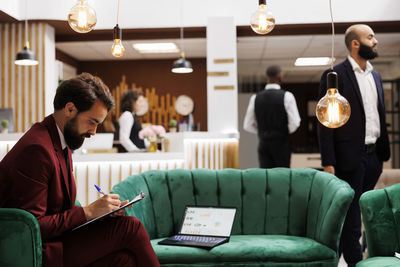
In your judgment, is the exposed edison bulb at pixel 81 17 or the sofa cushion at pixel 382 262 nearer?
the sofa cushion at pixel 382 262

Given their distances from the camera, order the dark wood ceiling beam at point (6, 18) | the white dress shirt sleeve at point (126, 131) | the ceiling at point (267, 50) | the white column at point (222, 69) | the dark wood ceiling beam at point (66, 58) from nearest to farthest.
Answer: the white dress shirt sleeve at point (126, 131) → the dark wood ceiling beam at point (6, 18) → the white column at point (222, 69) → the ceiling at point (267, 50) → the dark wood ceiling beam at point (66, 58)

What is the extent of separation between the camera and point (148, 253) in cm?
189

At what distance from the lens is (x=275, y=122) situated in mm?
4594

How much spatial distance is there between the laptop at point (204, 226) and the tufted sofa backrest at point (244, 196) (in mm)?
127

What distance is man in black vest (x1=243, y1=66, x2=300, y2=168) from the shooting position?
180 inches

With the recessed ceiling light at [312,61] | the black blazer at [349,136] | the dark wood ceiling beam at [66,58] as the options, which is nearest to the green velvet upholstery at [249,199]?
the black blazer at [349,136]

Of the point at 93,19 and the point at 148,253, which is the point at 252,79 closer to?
the point at 93,19

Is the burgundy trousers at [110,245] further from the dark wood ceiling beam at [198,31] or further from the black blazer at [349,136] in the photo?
the dark wood ceiling beam at [198,31]

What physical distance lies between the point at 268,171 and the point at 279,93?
1723mm

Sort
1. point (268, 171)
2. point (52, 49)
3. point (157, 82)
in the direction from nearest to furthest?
point (268, 171) < point (52, 49) < point (157, 82)

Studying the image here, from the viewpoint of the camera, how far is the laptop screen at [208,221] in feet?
9.02

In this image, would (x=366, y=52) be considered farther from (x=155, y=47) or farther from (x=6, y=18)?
(x=155, y=47)

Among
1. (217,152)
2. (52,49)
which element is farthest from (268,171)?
(52,49)

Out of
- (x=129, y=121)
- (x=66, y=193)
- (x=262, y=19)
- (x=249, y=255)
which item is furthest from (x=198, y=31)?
(x=66, y=193)
